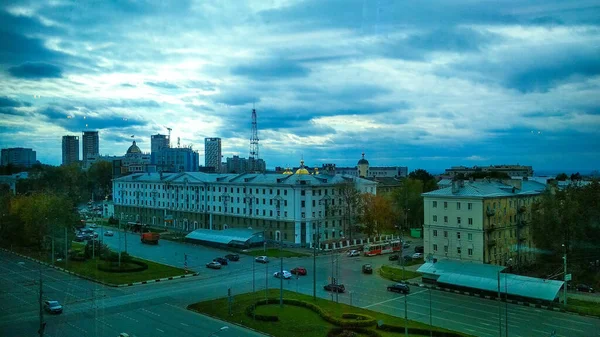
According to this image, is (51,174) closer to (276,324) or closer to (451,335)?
(276,324)

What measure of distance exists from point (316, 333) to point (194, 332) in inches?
122

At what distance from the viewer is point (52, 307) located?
13.8 meters

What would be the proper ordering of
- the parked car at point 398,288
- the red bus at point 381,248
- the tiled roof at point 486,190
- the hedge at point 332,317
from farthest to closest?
the red bus at point 381,248 < the tiled roof at point 486,190 < the parked car at point 398,288 < the hedge at point 332,317

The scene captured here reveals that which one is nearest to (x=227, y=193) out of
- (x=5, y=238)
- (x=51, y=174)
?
(x=51, y=174)

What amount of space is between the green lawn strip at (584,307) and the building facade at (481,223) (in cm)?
441

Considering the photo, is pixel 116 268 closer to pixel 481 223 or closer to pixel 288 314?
pixel 288 314

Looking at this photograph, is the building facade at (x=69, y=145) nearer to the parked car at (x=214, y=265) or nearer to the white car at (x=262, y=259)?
the parked car at (x=214, y=265)

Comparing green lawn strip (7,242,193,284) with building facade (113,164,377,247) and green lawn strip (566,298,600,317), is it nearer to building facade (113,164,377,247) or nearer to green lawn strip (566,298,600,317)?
building facade (113,164,377,247)

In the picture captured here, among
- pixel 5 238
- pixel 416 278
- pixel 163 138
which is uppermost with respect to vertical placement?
pixel 163 138

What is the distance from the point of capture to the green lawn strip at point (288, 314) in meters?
12.9

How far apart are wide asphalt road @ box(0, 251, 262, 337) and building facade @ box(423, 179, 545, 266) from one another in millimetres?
12200

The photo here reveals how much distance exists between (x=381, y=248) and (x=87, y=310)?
16.9 m

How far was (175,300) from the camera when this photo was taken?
16125mm

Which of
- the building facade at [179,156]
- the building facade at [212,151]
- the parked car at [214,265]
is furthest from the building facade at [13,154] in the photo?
the building facade at [212,151]
